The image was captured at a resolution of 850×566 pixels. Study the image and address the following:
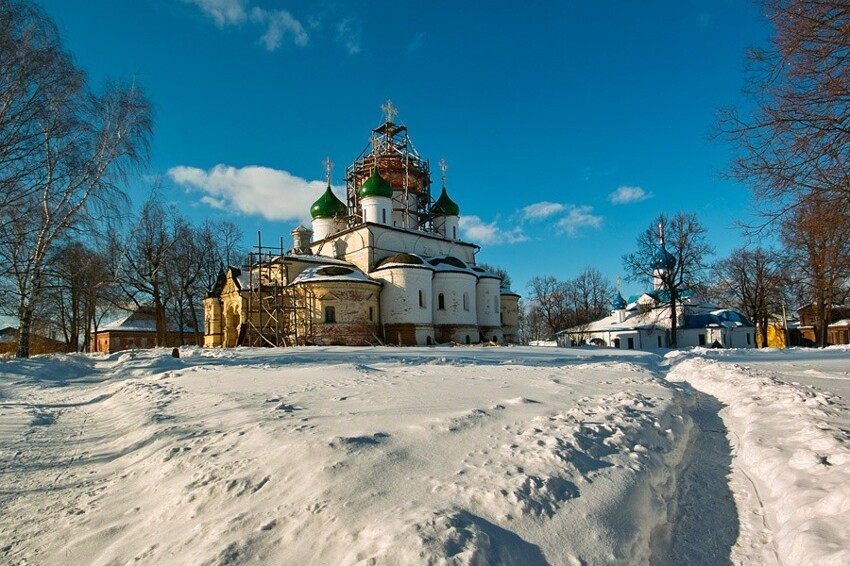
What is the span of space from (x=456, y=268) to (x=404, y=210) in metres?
6.90

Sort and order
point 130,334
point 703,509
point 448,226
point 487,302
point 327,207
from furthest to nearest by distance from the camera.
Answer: point 130,334 < point 448,226 < point 327,207 < point 487,302 < point 703,509

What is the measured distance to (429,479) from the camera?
3.84 meters

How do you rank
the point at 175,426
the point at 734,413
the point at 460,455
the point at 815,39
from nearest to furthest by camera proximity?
the point at 460,455 → the point at 815,39 → the point at 175,426 → the point at 734,413

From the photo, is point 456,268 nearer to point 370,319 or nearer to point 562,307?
point 370,319

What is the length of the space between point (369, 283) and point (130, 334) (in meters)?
30.9

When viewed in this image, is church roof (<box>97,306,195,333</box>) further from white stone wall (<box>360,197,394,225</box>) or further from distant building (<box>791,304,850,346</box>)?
distant building (<box>791,304,850,346</box>)

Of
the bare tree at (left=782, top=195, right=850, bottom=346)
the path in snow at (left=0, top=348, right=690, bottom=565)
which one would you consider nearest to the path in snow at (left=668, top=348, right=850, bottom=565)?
the path in snow at (left=0, top=348, right=690, bottom=565)

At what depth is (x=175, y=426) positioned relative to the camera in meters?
6.03

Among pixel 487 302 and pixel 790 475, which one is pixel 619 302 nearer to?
pixel 487 302

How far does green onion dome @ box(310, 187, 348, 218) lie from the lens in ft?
111

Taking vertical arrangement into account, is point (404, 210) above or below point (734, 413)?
above

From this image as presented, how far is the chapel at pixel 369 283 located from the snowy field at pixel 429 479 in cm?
1697

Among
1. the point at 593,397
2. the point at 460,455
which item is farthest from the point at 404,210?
the point at 460,455

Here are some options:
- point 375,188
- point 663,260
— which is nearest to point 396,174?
point 375,188
